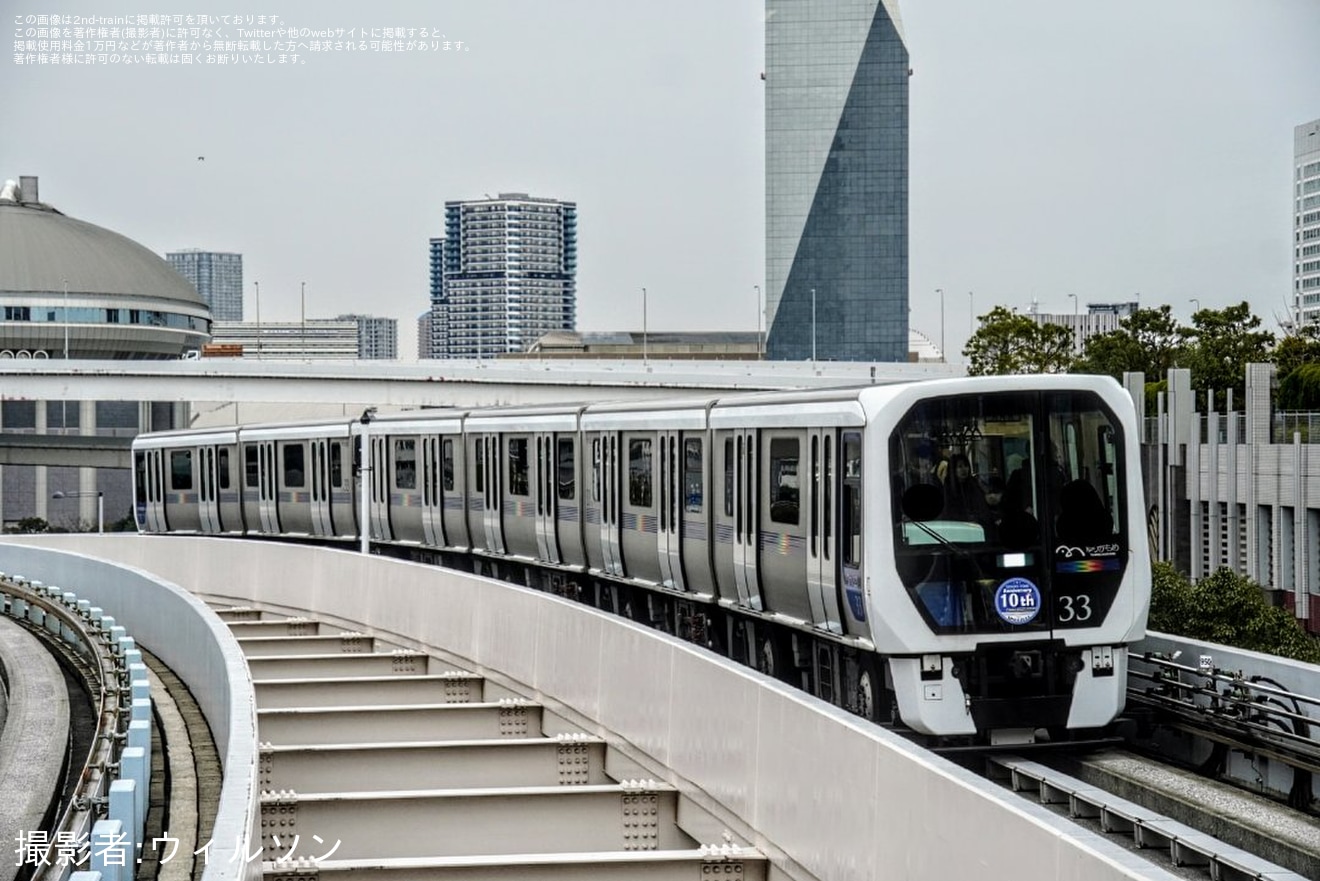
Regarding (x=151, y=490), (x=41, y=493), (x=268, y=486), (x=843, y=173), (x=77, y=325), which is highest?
(x=843, y=173)

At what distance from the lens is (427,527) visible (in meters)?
34.0

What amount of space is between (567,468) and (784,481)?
9311 mm

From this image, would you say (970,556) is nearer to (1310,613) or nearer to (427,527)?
(427,527)

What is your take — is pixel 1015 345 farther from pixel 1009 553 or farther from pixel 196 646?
pixel 1009 553

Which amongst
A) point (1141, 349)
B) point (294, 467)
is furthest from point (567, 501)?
point (1141, 349)

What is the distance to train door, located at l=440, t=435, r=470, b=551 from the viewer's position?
3219 cm

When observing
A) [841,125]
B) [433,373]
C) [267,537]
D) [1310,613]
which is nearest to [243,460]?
[267,537]

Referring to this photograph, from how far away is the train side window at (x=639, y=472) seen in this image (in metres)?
23.2

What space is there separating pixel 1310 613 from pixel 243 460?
995 inches

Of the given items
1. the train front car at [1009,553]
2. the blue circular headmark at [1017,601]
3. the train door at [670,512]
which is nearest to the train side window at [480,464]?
the train door at [670,512]

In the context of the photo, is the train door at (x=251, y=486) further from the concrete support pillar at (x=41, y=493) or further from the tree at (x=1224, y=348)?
the concrete support pillar at (x=41, y=493)

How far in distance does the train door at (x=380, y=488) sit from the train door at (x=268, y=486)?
480cm

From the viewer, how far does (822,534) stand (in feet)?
54.3

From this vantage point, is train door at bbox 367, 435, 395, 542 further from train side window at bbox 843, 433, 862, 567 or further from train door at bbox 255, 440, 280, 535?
train side window at bbox 843, 433, 862, 567
